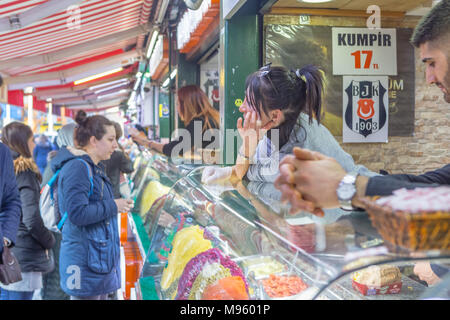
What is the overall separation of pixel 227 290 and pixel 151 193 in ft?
8.41

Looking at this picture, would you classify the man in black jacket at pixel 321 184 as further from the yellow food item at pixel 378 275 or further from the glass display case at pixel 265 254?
the yellow food item at pixel 378 275

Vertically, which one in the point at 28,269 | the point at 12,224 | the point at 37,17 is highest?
the point at 37,17

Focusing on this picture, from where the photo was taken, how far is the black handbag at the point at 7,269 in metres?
2.28

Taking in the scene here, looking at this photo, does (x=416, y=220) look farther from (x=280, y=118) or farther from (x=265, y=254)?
(x=280, y=118)

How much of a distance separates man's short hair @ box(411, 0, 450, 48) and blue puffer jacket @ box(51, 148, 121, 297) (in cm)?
218

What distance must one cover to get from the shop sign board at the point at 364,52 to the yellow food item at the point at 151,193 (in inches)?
67.9

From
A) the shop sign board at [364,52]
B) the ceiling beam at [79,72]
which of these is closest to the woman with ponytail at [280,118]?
the shop sign board at [364,52]

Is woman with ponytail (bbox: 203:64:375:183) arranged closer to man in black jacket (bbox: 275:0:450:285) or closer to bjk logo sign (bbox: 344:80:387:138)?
man in black jacket (bbox: 275:0:450:285)

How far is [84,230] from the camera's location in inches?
108

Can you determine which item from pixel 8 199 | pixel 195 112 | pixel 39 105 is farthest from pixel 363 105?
pixel 39 105

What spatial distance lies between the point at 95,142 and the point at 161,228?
42.1 inches
